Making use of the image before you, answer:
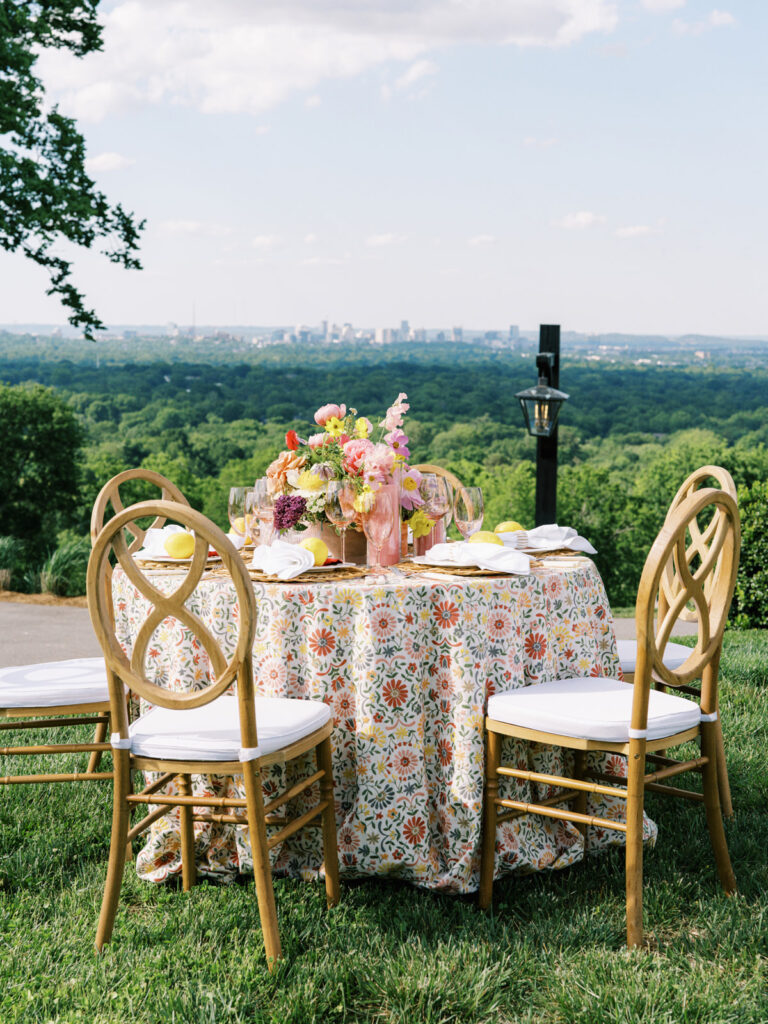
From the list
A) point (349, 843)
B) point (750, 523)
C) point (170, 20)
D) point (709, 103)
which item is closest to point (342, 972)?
point (349, 843)

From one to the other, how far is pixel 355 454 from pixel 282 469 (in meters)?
0.27

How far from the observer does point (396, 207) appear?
47688 millimetres

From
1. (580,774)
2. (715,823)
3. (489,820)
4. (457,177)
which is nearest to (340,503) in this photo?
(489,820)

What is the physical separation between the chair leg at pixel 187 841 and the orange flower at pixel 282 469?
0.89 metres

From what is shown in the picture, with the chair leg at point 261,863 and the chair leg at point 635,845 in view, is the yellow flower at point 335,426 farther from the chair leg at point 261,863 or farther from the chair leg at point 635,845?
the chair leg at point 635,845

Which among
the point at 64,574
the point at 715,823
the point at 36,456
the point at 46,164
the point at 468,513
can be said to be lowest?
the point at 36,456

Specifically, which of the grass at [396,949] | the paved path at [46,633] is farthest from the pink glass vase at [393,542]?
the paved path at [46,633]

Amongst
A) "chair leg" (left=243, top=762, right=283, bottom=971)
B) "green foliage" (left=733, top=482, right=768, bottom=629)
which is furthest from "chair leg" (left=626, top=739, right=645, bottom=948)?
"green foliage" (left=733, top=482, right=768, bottom=629)

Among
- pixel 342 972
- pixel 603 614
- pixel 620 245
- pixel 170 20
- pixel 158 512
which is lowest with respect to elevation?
pixel 342 972

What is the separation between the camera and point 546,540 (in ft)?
10.5

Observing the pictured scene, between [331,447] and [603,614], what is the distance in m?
0.98

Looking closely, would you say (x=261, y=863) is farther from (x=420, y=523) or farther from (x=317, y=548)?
(x=420, y=523)

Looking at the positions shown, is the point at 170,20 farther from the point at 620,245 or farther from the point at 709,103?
the point at 620,245

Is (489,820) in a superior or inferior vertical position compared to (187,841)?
superior
